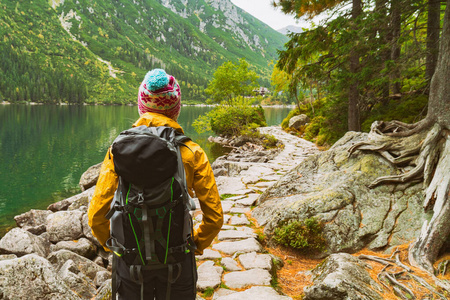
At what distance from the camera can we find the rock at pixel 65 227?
7953mm

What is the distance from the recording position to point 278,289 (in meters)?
3.72

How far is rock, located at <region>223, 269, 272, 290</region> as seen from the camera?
3773mm

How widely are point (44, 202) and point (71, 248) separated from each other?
8887 mm

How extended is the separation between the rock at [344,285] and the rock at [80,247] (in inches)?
235

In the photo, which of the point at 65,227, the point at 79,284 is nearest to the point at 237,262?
the point at 79,284

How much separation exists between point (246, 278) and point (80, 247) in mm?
5103

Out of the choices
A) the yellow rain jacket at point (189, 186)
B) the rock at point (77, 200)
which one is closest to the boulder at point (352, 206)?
the yellow rain jacket at point (189, 186)

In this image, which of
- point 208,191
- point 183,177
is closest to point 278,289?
point 208,191

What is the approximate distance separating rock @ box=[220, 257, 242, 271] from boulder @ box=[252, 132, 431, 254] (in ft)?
4.19

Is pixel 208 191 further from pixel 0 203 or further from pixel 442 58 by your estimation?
pixel 0 203

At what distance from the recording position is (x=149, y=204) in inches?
69.5

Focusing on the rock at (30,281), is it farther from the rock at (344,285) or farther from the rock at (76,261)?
the rock at (76,261)

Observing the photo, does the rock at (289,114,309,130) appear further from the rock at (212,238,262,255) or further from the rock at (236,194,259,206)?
the rock at (212,238,262,255)

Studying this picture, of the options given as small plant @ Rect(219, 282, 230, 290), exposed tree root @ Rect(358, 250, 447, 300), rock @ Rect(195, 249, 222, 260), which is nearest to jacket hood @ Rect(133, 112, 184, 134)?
small plant @ Rect(219, 282, 230, 290)
